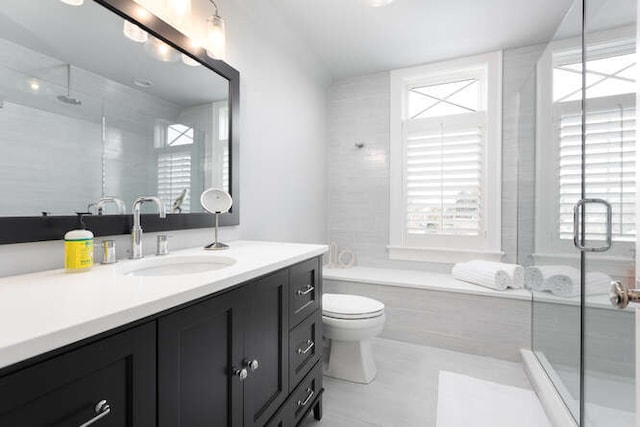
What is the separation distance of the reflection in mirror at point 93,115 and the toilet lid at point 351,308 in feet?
3.23

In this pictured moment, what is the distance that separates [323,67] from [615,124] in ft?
7.49

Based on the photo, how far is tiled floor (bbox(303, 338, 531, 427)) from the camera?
1.56m

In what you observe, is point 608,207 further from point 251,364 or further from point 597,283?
point 251,364

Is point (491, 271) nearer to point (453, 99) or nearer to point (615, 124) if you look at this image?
point (615, 124)

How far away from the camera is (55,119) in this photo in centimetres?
94

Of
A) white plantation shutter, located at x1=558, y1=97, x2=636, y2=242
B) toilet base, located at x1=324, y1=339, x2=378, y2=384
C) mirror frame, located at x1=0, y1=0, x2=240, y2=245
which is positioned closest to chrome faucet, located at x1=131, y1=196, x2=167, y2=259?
mirror frame, located at x1=0, y1=0, x2=240, y2=245

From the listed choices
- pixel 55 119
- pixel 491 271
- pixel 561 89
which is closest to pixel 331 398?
pixel 491 271

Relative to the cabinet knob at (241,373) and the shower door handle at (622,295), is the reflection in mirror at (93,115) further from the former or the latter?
the shower door handle at (622,295)

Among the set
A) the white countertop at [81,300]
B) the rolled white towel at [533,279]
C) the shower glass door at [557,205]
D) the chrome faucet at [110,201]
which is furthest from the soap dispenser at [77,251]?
the rolled white towel at [533,279]

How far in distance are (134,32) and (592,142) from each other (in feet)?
6.47

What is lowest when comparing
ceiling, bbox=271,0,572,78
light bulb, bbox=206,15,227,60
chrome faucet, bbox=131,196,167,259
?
chrome faucet, bbox=131,196,167,259

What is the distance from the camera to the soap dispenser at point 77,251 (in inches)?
35.1

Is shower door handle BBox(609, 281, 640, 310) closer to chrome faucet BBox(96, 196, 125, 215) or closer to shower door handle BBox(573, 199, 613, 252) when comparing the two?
shower door handle BBox(573, 199, 613, 252)

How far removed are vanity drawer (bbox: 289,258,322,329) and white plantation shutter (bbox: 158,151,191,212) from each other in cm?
63
